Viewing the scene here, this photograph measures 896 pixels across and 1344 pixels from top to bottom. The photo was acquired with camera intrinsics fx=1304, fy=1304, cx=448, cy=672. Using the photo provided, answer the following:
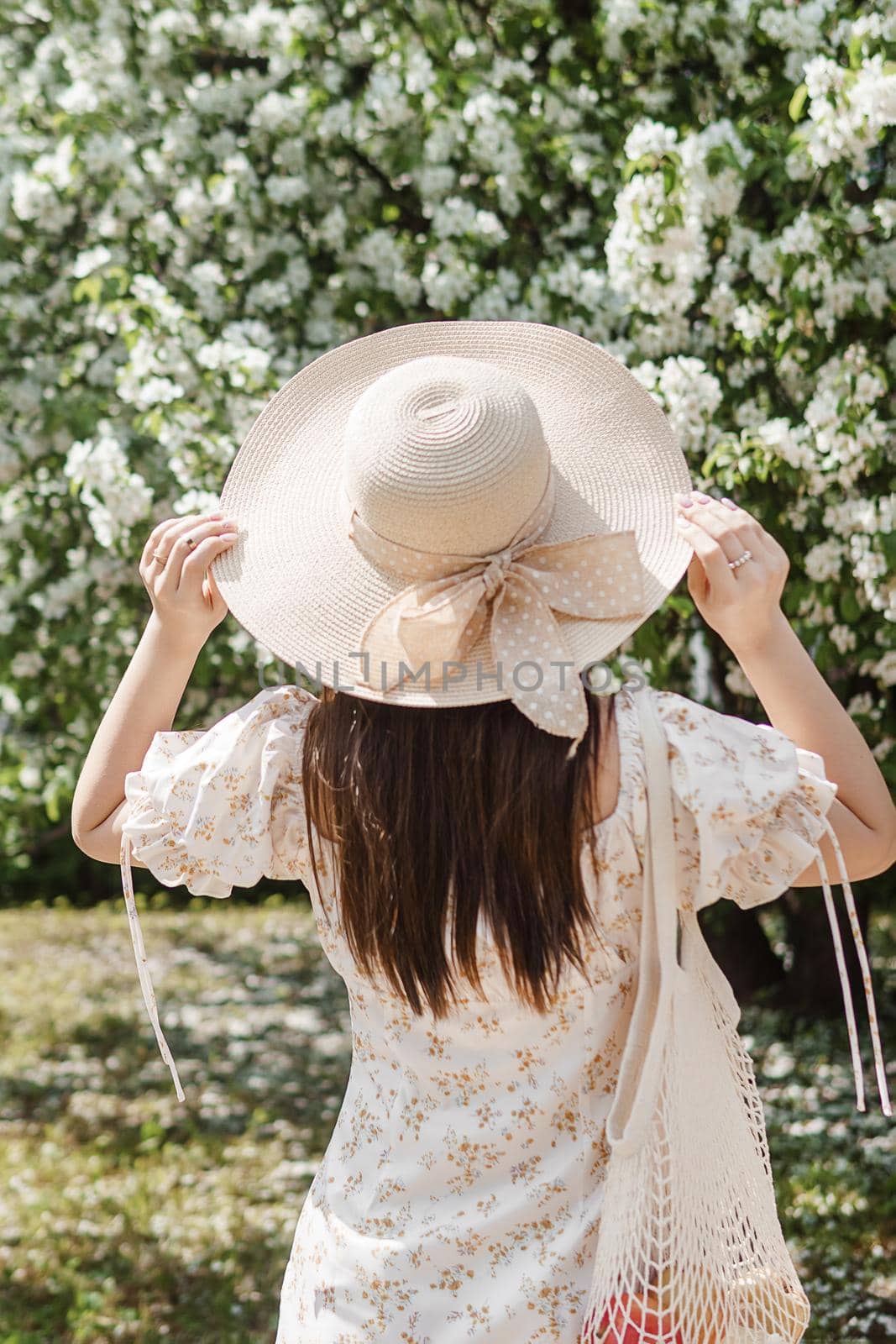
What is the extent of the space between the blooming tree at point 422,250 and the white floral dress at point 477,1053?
1.45 m

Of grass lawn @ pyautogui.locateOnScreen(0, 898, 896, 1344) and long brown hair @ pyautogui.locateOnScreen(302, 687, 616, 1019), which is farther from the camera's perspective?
grass lawn @ pyautogui.locateOnScreen(0, 898, 896, 1344)

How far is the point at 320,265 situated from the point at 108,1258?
2.87 meters

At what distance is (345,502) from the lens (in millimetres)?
1358

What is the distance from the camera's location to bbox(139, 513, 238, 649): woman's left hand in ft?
4.59

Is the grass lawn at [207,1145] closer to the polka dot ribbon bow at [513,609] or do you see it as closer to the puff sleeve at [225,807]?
the puff sleeve at [225,807]

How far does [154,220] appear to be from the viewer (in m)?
3.68

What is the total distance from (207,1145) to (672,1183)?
134 inches

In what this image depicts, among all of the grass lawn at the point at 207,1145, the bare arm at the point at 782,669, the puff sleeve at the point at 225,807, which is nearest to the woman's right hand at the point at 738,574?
the bare arm at the point at 782,669

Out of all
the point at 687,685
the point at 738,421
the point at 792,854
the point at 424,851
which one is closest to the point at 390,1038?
the point at 424,851

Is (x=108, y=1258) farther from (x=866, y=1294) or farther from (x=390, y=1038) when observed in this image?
(x=390, y=1038)

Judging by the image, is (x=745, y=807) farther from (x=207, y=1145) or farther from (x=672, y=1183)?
(x=207, y=1145)

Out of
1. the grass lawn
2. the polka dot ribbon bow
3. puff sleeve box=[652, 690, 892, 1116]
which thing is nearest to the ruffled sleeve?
puff sleeve box=[652, 690, 892, 1116]

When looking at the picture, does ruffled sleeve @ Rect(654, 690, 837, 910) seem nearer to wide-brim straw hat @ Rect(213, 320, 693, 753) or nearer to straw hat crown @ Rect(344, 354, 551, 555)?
wide-brim straw hat @ Rect(213, 320, 693, 753)

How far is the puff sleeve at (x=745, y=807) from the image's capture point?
1216 mm
